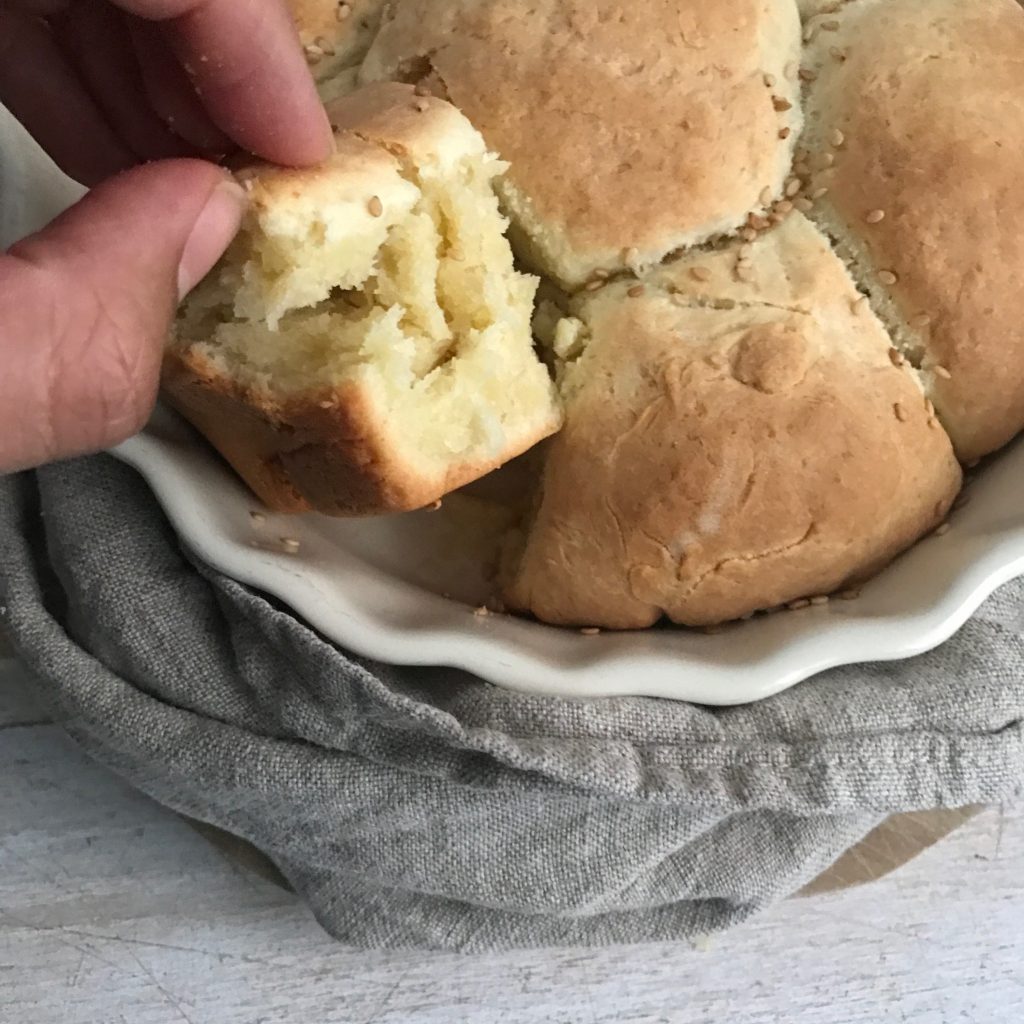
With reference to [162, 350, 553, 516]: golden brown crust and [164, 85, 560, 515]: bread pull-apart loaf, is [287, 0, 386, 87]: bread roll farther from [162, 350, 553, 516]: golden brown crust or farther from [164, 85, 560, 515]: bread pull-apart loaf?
[162, 350, 553, 516]: golden brown crust

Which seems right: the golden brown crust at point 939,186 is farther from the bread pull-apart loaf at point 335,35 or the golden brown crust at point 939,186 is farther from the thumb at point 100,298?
the thumb at point 100,298

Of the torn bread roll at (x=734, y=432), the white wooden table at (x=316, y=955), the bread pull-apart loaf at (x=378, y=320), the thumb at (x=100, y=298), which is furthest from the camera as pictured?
the white wooden table at (x=316, y=955)

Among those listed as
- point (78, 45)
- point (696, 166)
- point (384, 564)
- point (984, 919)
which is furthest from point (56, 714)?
point (984, 919)

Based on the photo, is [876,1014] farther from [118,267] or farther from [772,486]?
[118,267]

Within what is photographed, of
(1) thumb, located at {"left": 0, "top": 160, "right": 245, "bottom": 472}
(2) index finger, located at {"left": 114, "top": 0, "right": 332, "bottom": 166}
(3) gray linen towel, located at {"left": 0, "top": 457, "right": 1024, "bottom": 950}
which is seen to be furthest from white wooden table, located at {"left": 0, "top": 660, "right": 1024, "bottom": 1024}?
(2) index finger, located at {"left": 114, "top": 0, "right": 332, "bottom": 166}

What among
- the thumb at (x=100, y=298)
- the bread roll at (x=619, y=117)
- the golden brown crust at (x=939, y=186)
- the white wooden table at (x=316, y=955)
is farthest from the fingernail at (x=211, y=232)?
the white wooden table at (x=316, y=955)

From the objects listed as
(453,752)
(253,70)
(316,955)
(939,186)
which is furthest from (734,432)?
(316,955)
